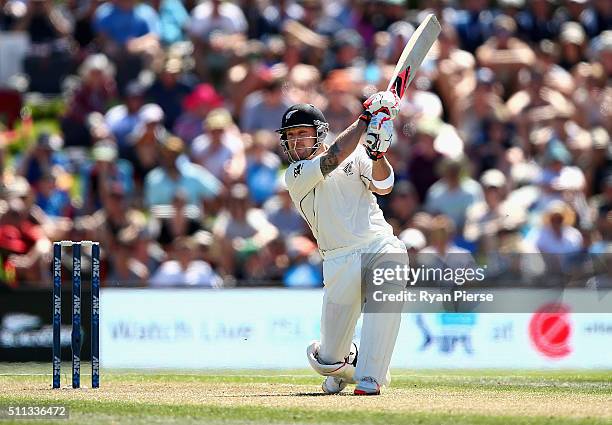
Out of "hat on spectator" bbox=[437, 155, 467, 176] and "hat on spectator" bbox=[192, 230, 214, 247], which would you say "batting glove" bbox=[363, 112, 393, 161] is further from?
"hat on spectator" bbox=[437, 155, 467, 176]

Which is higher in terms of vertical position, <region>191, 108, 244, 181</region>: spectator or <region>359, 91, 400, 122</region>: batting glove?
<region>359, 91, 400, 122</region>: batting glove

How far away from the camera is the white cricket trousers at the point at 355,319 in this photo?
330 inches

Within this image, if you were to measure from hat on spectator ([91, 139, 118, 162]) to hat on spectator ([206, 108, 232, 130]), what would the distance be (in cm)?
110

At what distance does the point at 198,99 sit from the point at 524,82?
3804 millimetres

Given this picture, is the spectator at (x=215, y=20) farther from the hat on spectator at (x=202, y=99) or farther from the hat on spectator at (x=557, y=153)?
the hat on spectator at (x=557, y=153)

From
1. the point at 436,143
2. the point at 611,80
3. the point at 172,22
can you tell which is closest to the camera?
the point at 436,143

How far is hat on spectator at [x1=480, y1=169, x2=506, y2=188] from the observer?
45.1 feet

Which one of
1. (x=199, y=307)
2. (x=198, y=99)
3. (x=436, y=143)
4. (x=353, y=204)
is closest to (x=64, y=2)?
(x=198, y=99)

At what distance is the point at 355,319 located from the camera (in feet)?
28.5

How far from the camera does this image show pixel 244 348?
37.9ft

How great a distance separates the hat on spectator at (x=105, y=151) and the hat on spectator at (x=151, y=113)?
Result: 18.0 inches

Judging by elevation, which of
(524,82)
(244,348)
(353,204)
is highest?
(524,82)

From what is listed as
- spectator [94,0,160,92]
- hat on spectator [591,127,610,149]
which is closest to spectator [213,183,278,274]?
spectator [94,0,160,92]

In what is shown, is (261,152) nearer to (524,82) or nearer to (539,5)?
(524,82)
